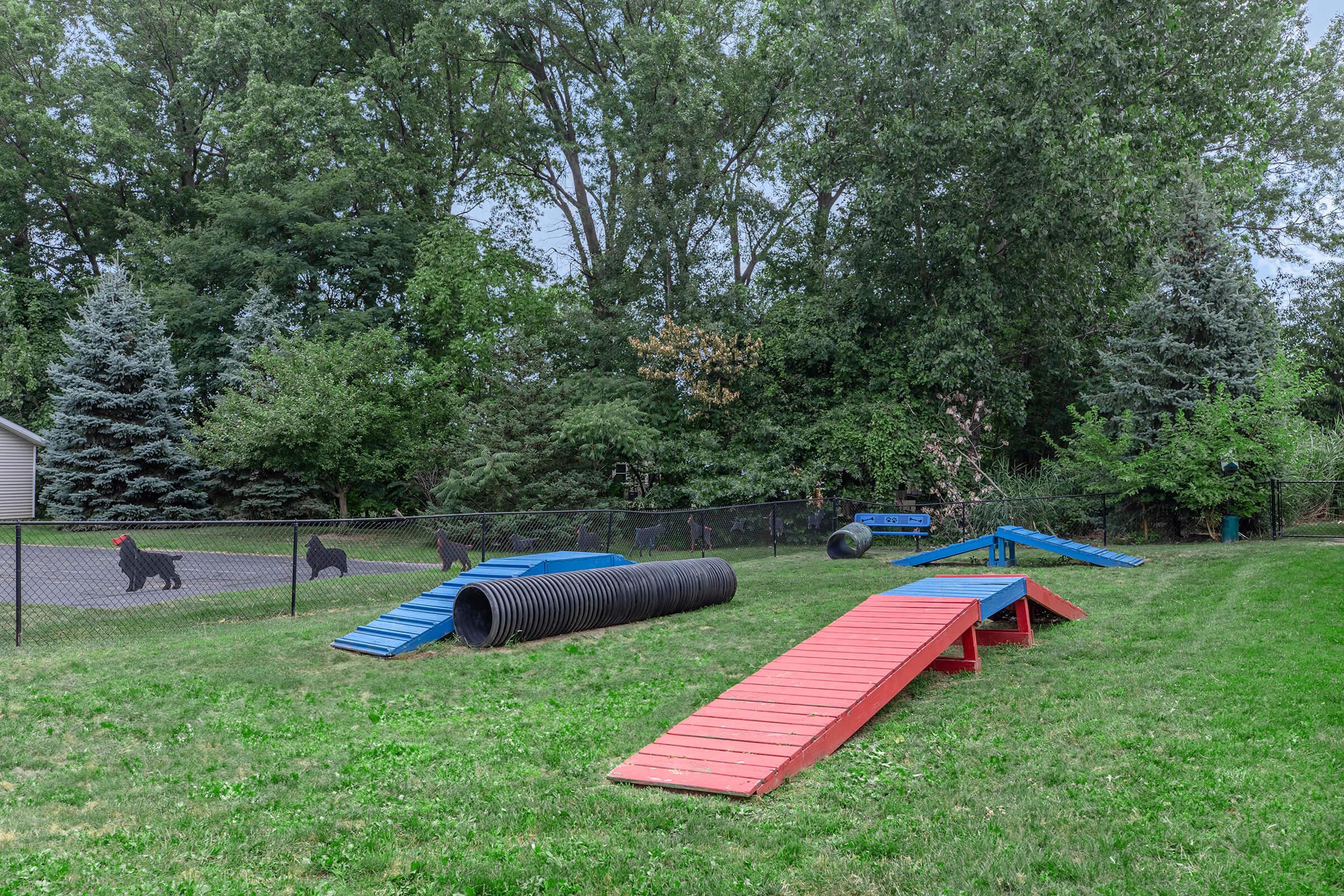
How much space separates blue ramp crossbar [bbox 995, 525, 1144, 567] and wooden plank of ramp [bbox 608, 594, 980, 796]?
7799 mm

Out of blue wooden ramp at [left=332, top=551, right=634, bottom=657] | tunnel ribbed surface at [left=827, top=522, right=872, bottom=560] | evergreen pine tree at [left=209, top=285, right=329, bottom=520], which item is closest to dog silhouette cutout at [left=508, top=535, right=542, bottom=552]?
blue wooden ramp at [left=332, top=551, right=634, bottom=657]

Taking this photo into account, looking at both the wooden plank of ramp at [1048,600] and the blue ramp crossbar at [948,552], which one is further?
the blue ramp crossbar at [948,552]

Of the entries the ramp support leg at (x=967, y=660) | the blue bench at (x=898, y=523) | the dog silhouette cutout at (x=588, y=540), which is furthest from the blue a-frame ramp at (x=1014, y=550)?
the ramp support leg at (x=967, y=660)

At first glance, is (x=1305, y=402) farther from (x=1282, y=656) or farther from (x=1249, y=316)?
(x=1282, y=656)

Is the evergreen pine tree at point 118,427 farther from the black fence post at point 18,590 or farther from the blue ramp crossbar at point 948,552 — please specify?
the blue ramp crossbar at point 948,552

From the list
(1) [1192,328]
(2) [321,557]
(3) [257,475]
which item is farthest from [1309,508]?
(3) [257,475]

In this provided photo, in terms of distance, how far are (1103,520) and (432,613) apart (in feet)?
52.4

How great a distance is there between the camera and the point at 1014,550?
17.1m

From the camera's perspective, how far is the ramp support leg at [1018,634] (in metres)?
9.57

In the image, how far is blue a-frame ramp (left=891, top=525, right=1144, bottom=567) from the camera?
15.7 meters

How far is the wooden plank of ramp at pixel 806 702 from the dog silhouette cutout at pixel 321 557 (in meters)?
7.37

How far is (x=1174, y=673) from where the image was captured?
25.2 ft

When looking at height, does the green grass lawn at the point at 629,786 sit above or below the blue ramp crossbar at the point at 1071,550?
below

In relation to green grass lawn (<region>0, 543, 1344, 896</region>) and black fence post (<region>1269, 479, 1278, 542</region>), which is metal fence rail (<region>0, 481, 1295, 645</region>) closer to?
black fence post (<region>1269, 479, 1278, 542</region>)
